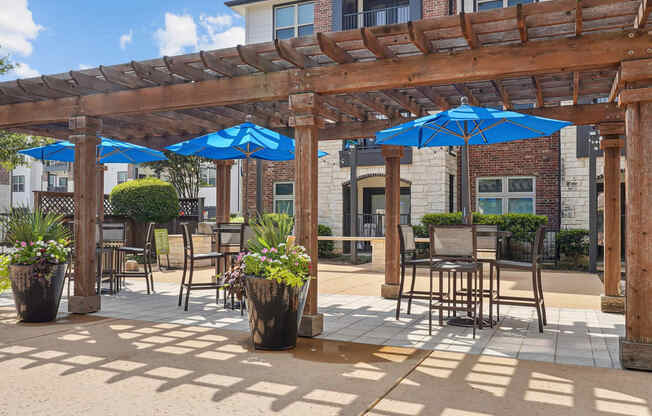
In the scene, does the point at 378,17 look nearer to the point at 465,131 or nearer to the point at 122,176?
the point at 465,131

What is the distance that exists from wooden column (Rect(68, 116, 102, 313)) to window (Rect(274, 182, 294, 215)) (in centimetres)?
1077

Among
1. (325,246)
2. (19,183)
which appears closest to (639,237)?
(325,246)

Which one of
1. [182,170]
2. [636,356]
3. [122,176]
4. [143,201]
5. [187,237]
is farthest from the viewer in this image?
[122,176]

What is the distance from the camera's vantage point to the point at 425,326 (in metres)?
5.70

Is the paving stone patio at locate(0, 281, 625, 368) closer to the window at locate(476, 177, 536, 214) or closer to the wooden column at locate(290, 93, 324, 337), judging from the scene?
the wooden column at locate(290, 93, 324, 337)

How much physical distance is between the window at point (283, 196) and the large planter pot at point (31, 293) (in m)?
11.5

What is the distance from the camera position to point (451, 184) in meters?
15.8

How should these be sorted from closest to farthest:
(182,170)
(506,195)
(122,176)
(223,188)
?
1. (223,188)
2. (506,195)
3. (182,170)
4. (122,176)

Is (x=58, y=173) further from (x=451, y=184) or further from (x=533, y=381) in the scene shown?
(x=533, y=381)

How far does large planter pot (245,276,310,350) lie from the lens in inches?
181

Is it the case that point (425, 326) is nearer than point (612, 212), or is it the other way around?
→ point (425, 326)

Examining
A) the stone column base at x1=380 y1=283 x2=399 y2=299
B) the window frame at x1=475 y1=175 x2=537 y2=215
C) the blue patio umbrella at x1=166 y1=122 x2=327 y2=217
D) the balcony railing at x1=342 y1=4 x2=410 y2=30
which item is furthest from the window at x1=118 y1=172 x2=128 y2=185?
the stone column base at x1=380 y1=283 x2=399 y2=299

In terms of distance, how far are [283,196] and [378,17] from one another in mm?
6166

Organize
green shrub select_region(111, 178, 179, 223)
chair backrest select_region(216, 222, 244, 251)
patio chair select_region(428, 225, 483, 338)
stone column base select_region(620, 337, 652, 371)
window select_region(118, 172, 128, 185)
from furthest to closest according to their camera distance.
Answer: window select_region(118, 172, 128, 185) < green shrub select_region(111, 178, 179, 223) < chair backrest select_region(216, 222, 244, 251) < patio chair select_region(428, 225, 483, 338) < stone column base select_region(620, 337, 652, 371)
